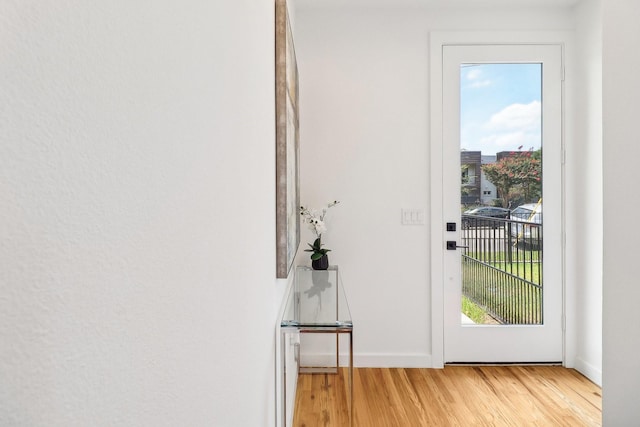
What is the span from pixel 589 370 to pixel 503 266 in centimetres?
86

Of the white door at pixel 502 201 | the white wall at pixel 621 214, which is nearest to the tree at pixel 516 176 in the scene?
the white door at pixel 502 201

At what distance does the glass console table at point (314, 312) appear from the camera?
1.47 metres

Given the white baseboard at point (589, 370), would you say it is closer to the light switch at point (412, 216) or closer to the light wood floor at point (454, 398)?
the light wood floor at point (454, 398)

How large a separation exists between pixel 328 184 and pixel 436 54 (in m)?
1.23

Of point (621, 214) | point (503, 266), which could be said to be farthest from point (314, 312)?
point (503, 266)

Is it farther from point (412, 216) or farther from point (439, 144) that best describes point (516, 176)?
point (412, 216)

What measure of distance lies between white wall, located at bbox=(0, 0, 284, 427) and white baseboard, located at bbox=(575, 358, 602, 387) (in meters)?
2.85

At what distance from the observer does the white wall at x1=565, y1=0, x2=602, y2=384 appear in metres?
2.61

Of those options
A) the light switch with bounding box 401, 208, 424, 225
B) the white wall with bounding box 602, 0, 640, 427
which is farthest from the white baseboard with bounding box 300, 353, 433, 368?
the white wall with bounding box 602, 0, 640, 427

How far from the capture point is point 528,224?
2891 mm

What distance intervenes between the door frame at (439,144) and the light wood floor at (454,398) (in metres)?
0.24

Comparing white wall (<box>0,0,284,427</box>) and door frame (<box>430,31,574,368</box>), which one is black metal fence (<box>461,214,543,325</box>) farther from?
white wall (<box>0,0,284,427</box>)

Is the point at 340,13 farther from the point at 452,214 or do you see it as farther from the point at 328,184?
the point at 452,214

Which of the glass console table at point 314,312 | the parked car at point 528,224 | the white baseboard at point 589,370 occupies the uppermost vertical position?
the parked car at point 528,224
